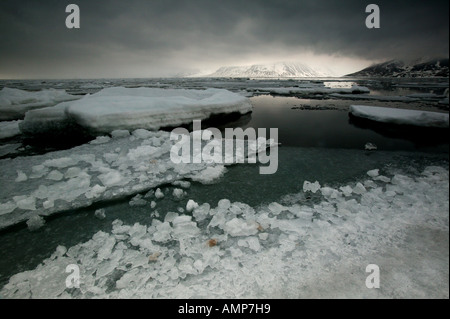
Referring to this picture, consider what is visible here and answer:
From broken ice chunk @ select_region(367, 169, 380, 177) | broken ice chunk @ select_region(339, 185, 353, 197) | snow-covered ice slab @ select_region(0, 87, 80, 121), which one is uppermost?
snow-covered ice slab @ select_region(0, 87, 80, 121)

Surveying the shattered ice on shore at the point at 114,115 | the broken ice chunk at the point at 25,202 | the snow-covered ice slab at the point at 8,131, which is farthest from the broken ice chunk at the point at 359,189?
the snow-covered ice slab at the point at 8,131

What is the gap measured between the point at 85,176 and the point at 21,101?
918 centimetres

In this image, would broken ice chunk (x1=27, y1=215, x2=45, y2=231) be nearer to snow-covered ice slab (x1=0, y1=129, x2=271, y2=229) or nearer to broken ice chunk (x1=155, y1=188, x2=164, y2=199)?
snow-covered ice slab (x1=0, y1=129, x2=271, y2=229)

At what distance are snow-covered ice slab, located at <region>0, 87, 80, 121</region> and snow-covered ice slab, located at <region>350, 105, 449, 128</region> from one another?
11.4 metres

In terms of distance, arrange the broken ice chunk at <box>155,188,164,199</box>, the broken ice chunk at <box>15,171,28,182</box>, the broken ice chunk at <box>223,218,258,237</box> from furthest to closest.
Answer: the broken ice chunk at <box>15,171,28,182</box> → the broken ice chunk at <box>155,188,164,199</box> → the broken ice chunk at <box>223,218,258,237</box>

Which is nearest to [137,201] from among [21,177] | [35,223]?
[35,223]

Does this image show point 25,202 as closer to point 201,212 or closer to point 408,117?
point 201,212

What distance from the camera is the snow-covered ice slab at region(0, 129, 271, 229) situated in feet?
8.36

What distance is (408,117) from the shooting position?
12.8ft

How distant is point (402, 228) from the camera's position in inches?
72.0

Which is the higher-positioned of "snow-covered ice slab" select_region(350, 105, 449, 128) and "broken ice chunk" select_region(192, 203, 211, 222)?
"snow-covered ice slab" select_region(350, 105, 449, 128)

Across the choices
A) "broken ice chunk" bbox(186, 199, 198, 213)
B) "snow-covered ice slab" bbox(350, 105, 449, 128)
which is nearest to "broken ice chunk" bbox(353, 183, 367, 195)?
"snow-covered ice slab" bbox(350, 105, 449, 128)

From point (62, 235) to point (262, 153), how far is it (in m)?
3.31

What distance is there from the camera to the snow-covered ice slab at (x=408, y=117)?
5.12 ft
